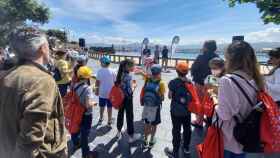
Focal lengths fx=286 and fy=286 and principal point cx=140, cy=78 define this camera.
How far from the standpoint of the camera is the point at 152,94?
5.25 m

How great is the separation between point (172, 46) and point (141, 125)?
47.5ft

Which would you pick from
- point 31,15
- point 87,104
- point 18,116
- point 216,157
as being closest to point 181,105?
point 87,104

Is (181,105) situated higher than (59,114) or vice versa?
(59,114)

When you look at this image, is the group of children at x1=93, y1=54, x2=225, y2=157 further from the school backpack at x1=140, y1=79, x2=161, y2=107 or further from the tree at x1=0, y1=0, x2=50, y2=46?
the tree at x1=0, y1=0, x2=50, y2=46

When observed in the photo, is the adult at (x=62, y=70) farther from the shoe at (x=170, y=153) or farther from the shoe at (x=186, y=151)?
the shoe at (x=186, y=151)

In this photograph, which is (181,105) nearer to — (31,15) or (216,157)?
(216,157)

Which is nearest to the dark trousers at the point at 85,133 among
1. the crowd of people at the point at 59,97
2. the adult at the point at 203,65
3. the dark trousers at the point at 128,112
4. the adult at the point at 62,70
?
the crowd of people at the point at 59,97

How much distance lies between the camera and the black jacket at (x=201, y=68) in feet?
20.4

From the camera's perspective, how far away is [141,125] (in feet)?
22.9

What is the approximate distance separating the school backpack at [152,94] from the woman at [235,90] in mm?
2336

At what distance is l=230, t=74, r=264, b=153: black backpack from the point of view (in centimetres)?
276

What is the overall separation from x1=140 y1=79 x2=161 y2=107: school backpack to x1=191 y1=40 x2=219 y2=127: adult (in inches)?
57.1

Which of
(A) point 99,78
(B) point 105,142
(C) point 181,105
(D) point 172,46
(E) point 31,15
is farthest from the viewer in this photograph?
(E) point 31,15

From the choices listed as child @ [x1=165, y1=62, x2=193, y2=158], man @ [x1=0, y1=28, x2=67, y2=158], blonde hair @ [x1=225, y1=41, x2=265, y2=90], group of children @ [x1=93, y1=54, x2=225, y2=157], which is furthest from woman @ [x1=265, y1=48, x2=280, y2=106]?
man @ [x1=0, y1=28, x2=67, y2=158]
